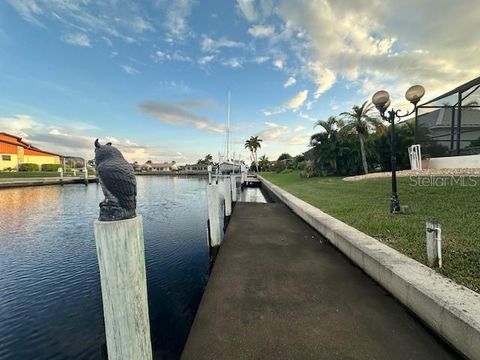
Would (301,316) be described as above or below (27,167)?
below

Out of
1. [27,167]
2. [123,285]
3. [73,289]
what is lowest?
[73,289]

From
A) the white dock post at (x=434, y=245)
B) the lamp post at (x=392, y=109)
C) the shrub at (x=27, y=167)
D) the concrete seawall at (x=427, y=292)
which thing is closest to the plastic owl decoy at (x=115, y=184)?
the concrete seawall at (x=427, y=292)

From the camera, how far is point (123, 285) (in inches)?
71.2

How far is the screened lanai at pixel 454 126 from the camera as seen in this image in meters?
12.9

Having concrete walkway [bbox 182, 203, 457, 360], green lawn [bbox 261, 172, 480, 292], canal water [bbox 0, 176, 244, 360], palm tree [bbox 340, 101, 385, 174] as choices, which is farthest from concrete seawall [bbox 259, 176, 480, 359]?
palm tree [bbox 340, 101, 385, 174]

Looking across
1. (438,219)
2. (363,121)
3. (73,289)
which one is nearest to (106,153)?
(73,289)

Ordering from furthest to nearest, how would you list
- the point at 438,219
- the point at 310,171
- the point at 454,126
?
the point at 310,171
the point at 454,126
the point at 438,219

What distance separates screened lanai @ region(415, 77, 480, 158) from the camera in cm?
1288

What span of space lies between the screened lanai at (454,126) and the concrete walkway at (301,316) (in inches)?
532

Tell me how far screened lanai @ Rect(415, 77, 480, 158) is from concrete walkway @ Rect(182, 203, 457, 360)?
44.3ft

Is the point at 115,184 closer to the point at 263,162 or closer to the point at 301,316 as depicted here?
the point at 301,316

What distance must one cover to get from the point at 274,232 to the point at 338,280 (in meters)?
3.03

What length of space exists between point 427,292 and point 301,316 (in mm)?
1380

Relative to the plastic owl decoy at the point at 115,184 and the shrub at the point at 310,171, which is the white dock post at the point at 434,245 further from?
the shrub at the point at 310,171
